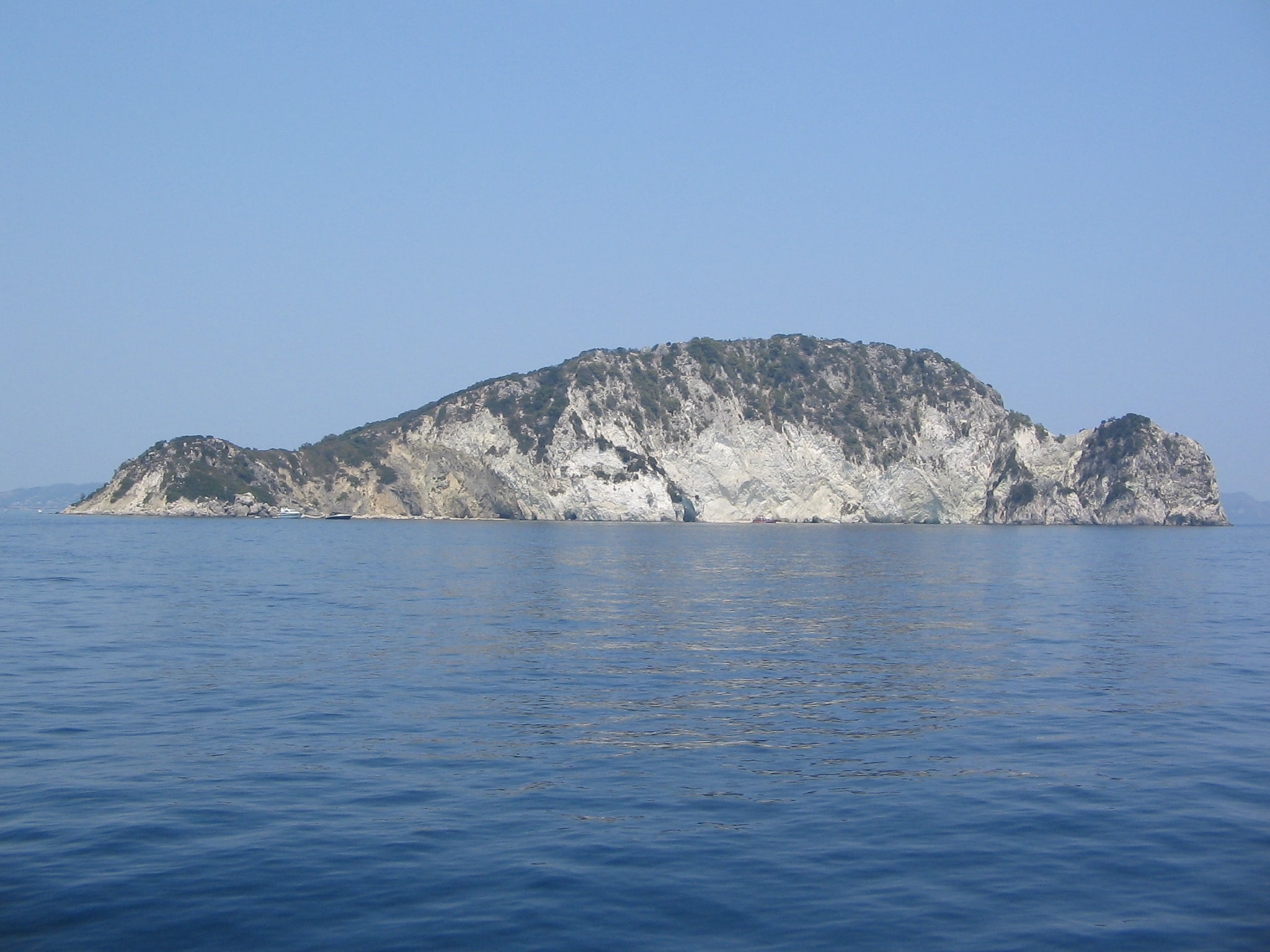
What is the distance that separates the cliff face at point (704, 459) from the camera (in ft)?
504

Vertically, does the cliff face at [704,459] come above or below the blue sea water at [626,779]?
above

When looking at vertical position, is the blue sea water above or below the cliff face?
below

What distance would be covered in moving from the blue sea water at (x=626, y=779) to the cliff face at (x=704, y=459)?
12032 centimetres

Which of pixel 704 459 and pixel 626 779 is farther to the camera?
pixel 704 459

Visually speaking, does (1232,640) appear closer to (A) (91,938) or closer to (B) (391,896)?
(B) (391,896)

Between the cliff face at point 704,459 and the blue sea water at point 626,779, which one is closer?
the blue sea water at point 626,779

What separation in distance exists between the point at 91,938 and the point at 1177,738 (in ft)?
51.5

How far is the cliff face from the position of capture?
153500mm

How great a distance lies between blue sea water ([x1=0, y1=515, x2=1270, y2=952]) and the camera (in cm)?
974

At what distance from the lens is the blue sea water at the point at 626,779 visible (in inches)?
384

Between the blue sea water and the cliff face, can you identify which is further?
the cliff face

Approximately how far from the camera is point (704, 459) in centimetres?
16100

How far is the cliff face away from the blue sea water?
120 metres

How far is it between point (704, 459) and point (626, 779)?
483 ft
